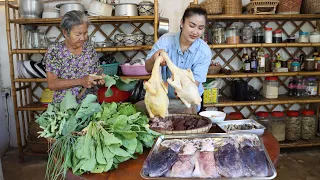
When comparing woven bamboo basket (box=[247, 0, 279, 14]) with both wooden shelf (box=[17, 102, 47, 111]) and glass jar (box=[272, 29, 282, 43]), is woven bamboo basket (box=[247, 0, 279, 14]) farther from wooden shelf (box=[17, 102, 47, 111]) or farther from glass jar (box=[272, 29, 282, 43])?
wooden shelf (box=[17, 102, 47, 111])

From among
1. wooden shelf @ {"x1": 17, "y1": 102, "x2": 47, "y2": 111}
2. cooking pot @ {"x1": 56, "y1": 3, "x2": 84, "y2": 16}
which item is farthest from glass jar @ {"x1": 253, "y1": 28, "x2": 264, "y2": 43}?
wooden shelf @ {"x1": 17, "y1": 102, "x2": 47, "y2": 111}

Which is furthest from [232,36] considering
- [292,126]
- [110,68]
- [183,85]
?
[183,85]

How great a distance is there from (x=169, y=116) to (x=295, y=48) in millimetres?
2519

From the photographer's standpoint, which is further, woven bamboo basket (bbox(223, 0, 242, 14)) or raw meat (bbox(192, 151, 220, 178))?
woven bamboo basket (bbox(223, 0, 242, 14))

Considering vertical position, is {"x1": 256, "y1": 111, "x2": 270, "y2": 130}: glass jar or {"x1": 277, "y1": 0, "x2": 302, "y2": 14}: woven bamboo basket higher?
{"x1": 277, "y1": 0, "x2": 302, "y2": 14}: woven bamboo basket

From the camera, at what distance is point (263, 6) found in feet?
9.05

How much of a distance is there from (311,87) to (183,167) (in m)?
2.77

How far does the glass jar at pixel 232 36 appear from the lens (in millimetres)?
2920

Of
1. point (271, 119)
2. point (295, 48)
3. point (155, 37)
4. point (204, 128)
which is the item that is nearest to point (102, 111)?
point (204, 128)

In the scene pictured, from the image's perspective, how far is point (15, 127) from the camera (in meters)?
3.21

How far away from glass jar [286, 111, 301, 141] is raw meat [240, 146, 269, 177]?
2346 mm

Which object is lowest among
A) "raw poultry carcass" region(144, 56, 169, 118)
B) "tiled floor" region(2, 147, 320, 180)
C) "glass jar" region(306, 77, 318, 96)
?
"tiled floor" region(2, 147, 320, 180)

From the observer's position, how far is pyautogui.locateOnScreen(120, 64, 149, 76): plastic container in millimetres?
2791

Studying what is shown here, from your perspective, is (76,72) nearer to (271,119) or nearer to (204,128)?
(204,128)
